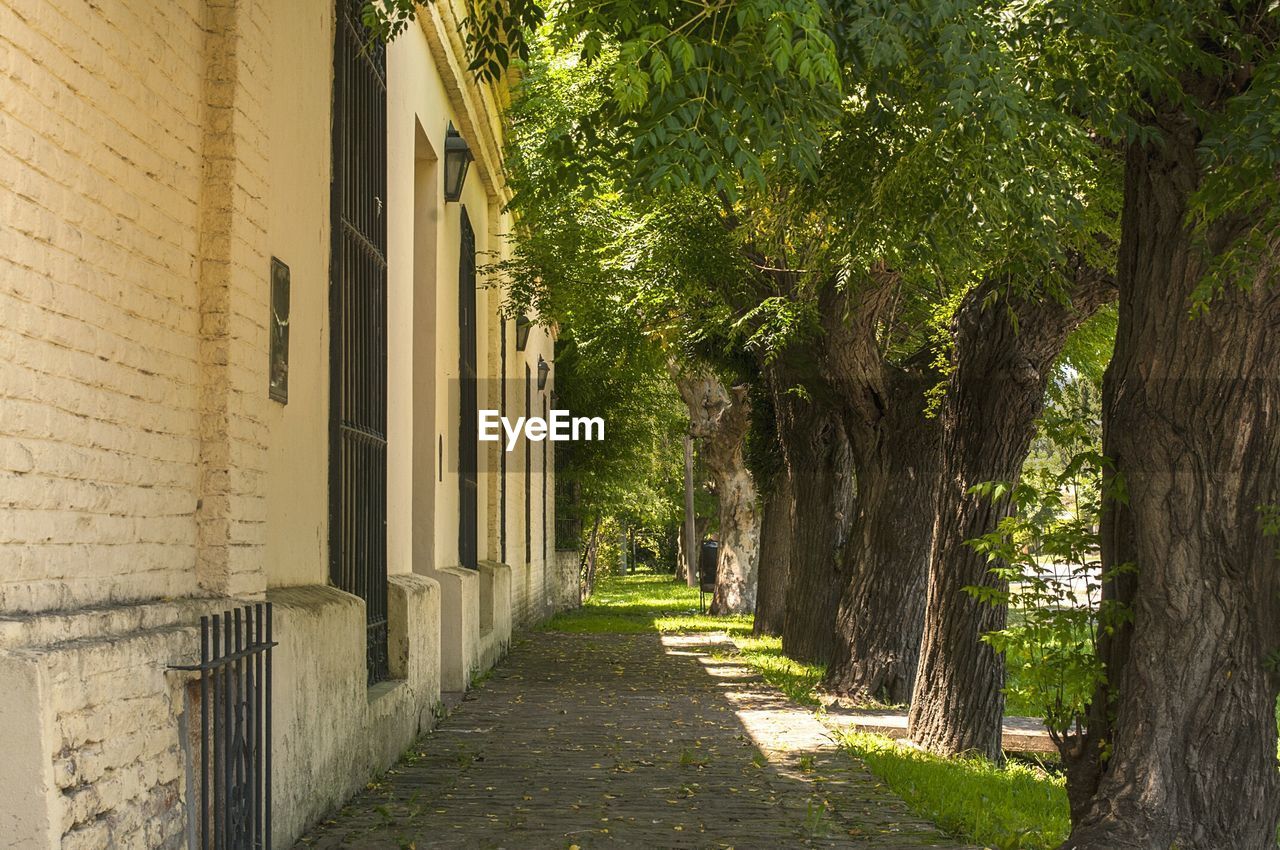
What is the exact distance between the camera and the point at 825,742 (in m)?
11.7

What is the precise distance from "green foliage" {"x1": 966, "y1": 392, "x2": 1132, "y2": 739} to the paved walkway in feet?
3.05

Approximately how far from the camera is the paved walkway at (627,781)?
7.71 m

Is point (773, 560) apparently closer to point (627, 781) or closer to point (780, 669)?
point (780, 669)

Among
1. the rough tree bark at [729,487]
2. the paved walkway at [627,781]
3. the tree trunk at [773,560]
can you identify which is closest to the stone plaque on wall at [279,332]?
the paved walkway at [627,781]

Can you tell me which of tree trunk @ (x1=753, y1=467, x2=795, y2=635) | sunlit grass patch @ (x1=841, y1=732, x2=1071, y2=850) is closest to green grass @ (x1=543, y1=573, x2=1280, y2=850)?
sunlit grass patch @ (x1=841, y1=732, x2=1071, y2=850)

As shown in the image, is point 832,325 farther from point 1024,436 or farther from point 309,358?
point 309,358

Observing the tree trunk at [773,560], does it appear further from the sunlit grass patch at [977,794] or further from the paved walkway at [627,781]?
the sunlit grass patch at [977,794]

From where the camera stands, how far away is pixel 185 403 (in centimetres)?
596

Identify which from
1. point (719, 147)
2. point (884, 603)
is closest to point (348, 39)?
point (719, 147)

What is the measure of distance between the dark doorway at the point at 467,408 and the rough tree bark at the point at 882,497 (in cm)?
430

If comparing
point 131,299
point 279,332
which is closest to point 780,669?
point 279,332

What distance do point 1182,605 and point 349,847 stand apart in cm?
398

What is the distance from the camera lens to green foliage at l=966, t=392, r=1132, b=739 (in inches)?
284

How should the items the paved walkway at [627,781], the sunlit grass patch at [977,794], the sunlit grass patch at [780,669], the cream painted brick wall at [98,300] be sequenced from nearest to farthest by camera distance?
the cream painted brick wall at [98,300], the paved walkway at [627,781], the sunlit grass patch at [977,794], the sunlit grass patch at [780,669]
